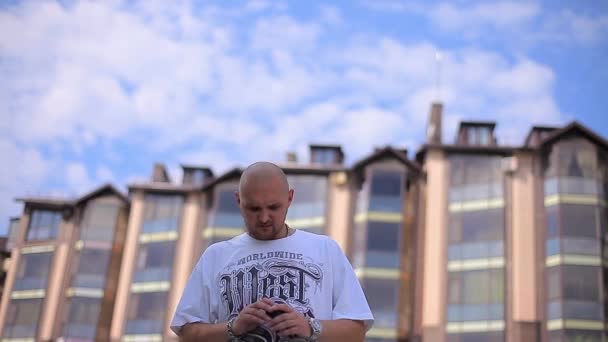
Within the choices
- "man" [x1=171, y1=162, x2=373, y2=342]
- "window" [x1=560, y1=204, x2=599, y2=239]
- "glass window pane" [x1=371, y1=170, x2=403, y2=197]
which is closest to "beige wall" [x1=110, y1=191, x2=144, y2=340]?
"glass window pane" [x1=371, y1=170, x2=403, y2=197]

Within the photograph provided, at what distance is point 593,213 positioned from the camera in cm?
3747

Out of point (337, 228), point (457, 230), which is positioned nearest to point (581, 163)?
point (457, 230)

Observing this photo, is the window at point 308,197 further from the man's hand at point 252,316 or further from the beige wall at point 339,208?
the man's hand at point 252,316

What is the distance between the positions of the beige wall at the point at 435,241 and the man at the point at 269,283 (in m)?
34.7

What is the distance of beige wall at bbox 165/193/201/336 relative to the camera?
44094 millimetres

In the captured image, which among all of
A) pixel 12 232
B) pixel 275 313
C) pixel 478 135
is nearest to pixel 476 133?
pixel 478 135

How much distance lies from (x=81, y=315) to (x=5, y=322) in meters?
5.86

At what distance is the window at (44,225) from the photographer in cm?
4950

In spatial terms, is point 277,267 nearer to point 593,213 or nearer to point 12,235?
point 593,213

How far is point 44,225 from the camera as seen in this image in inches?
1969

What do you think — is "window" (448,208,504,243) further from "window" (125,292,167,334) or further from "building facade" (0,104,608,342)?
"window" (125,292,167,334)

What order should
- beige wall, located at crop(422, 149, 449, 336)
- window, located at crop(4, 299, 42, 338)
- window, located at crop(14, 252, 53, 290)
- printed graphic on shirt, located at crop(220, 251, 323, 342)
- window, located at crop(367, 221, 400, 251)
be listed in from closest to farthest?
printed graphic on shirt, located at crop(220, 251, 323, 342), beige wall, located at crop(422, 149, 449, 336), window, located at crop(367, 221, 400, 251), window, located at crop(4, 299, 42, 338), window, located at crop(14, 252, 53, 290)

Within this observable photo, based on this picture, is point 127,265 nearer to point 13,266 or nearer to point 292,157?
point 13,266

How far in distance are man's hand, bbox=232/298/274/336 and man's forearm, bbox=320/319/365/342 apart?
287 mm
